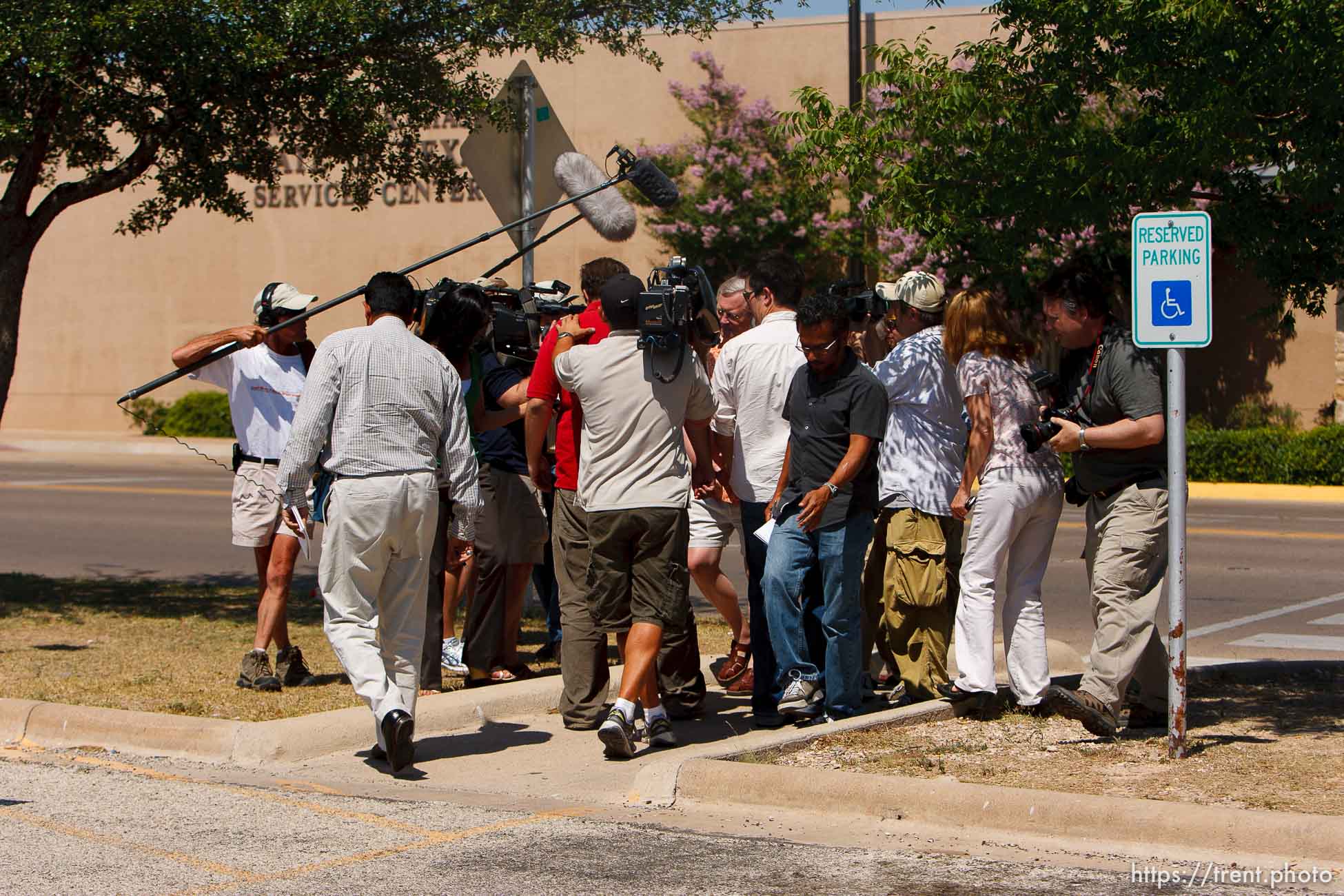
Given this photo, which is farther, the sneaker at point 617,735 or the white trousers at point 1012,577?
the white trousers at point 1012,577

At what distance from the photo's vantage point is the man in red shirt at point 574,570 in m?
7.03

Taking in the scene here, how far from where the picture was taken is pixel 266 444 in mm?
8164

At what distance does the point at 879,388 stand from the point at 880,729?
1423 mm

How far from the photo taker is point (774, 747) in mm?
6336

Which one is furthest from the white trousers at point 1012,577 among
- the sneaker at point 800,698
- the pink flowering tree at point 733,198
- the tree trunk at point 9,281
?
the pink flowering tree at point 733,198

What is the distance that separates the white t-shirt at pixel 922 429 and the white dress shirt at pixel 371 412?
1.88 m

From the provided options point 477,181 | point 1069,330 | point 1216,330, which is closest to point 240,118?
point 477,181

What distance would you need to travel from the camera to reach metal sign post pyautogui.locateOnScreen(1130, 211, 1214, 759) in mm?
5910

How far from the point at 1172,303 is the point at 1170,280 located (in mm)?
87

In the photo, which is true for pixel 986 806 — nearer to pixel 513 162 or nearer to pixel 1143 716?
pixel 1143 716

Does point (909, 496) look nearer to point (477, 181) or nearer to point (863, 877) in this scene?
point (863, 877)

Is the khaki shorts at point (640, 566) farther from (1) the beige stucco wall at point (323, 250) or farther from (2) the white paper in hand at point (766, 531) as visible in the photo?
(1) the beige stucco wall at point (323, 250)

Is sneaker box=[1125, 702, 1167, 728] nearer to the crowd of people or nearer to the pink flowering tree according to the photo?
the crowd of people

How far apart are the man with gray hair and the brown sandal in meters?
1.01
